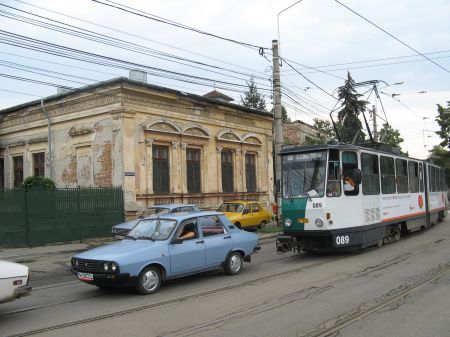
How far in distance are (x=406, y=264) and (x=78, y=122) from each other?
16.3 m

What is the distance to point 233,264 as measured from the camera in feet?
35.2

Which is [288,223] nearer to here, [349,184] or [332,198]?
[332,198]

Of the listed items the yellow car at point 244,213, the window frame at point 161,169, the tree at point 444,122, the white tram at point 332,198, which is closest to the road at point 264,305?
the white tram at point 332,198

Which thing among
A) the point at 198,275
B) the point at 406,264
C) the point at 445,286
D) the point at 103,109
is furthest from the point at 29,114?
the point at 445,286

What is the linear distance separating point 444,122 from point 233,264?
142 feet

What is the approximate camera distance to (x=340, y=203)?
496 inches

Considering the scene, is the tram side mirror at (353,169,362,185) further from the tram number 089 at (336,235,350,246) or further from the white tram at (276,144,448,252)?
the tram number 089 at (336,235,350,246)

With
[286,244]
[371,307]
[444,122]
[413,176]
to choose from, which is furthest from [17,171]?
[444,122]

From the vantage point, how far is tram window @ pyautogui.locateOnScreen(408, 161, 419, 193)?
684 inches

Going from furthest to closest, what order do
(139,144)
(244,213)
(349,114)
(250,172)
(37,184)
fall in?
(349,114)
(250,172)
(244,213)
(139,144)
(37,184)

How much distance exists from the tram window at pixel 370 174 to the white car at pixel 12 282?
30.7 feet

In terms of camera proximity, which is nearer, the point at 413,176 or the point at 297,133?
the point at 413,176

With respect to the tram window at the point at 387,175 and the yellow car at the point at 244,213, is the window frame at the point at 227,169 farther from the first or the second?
the tram window at the point at 387,175

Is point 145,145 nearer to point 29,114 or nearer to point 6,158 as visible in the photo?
point 29,114
